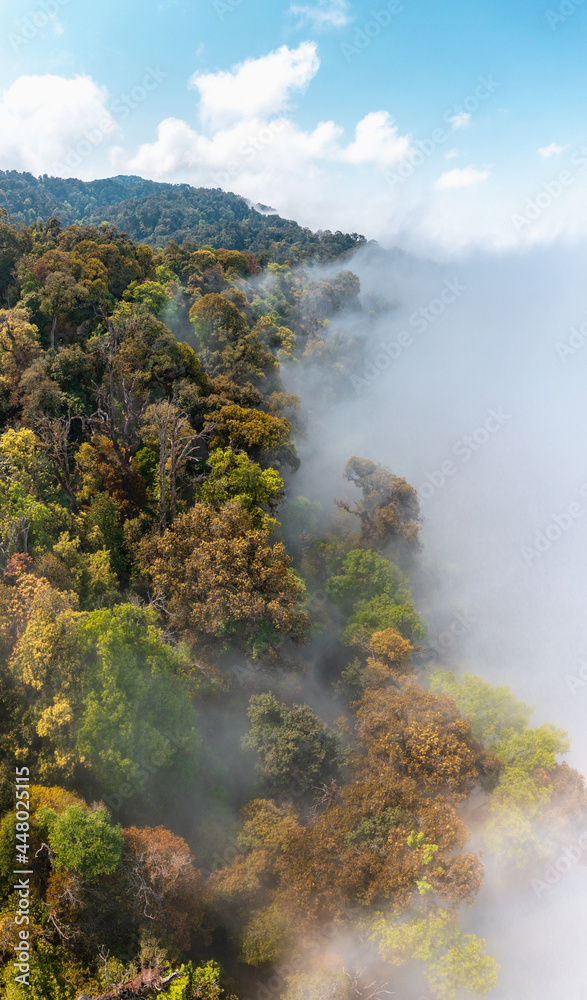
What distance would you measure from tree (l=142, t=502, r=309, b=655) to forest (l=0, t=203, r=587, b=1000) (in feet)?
0.55

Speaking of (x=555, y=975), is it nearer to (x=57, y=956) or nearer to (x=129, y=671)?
(x=57, y=956)

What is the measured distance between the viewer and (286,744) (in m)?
26.6

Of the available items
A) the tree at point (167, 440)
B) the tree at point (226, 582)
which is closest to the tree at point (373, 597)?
the tree at point (226, 582)

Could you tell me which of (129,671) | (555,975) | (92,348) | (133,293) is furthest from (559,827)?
(133,293)

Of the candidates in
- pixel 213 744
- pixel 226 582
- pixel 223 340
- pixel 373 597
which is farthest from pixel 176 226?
pixel 213 744

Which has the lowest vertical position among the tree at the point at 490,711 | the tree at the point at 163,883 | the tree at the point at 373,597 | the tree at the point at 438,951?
the tree at the point at 438,951

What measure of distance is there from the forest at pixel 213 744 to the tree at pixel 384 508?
3.40 ft

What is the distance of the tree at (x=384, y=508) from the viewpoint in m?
45.6
